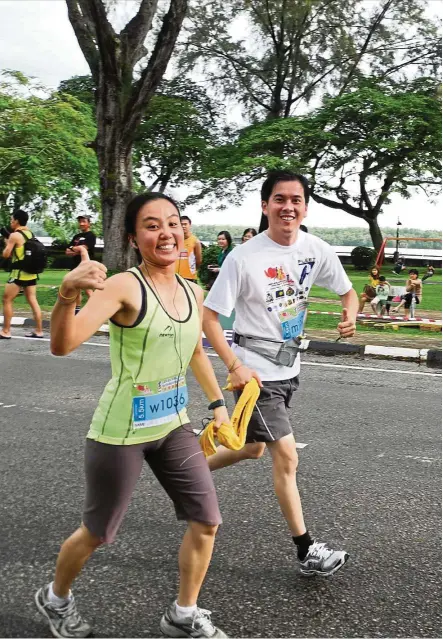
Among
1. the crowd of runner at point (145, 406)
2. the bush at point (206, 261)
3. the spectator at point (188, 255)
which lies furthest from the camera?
the bush at point (206, 261)

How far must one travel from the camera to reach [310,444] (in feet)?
19.2

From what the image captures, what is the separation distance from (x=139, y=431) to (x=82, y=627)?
810 millimetres

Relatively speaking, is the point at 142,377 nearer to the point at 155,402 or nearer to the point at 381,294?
the point at 155,402

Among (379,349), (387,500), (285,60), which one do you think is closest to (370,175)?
(285,60)

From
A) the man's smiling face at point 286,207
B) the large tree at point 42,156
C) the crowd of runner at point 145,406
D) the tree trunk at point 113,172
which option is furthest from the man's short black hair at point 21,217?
the large tree at point 42,156

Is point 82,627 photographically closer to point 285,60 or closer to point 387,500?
point 387,500

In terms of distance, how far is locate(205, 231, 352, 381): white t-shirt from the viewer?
3.63m

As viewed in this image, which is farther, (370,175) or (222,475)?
(370,175)

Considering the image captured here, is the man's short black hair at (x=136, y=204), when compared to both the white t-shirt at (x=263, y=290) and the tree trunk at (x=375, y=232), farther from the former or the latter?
the tree trunk at (x=375, y=232)

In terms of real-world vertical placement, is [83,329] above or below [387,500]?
above

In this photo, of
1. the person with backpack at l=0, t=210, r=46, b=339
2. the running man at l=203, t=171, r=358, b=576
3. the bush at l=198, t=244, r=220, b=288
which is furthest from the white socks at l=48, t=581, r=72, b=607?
the bush at l=198, t=244, r=220, b=288

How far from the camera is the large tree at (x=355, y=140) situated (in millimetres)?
32531

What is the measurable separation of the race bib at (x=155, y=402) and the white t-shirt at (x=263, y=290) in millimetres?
782

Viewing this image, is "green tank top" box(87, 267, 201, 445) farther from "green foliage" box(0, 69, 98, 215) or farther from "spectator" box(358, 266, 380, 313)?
"green foliage" box(0, 69, 98, 215)
